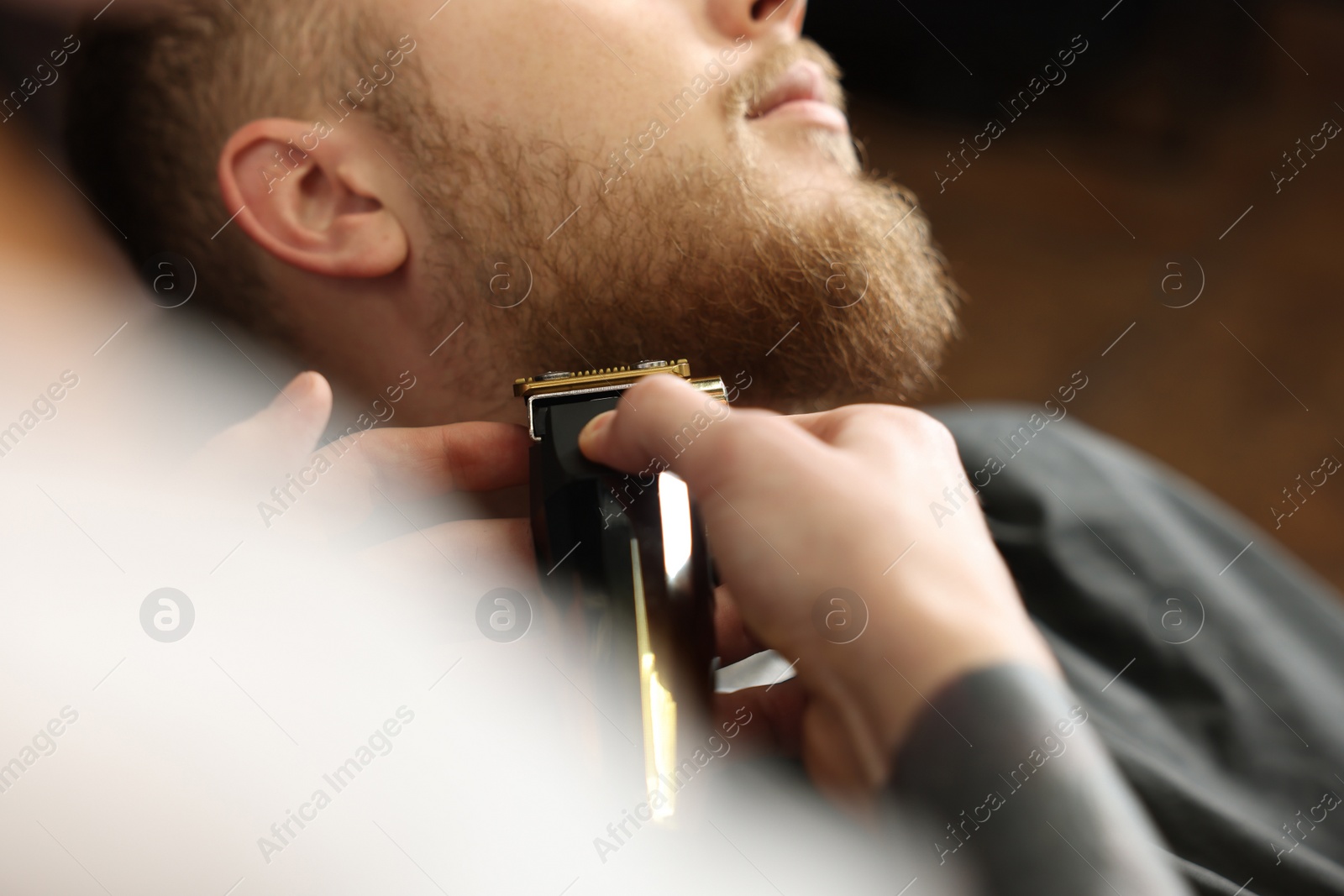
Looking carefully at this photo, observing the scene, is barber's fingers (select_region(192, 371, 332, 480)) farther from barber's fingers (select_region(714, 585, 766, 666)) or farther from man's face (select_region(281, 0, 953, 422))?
barber's fingers (select_region(714, 585, 766, 666))

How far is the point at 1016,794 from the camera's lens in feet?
1.40

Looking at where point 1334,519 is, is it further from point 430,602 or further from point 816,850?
point 430,602

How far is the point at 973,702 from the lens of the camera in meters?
0.43

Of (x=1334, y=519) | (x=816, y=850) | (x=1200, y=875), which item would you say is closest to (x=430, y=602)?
(x=816, y=850)

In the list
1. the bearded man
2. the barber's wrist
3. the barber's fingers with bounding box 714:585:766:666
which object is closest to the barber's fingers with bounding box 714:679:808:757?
the barber's fingers with bounding box 714:585:766:666

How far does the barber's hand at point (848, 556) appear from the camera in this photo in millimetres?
442

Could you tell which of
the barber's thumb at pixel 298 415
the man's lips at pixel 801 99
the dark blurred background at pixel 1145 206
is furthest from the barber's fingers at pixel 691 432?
the dark blurred background at pixel 1145 206

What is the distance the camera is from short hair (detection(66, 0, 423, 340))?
710 mm

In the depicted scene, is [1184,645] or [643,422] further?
[1184,645]

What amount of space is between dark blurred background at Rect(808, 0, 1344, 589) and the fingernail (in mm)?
1158

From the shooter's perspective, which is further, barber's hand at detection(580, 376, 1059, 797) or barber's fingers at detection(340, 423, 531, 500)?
barber's fingers at detection(340, 423, 531, 500)

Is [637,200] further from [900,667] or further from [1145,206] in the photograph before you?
[1145,206]

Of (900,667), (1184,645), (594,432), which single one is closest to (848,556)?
(900,667)

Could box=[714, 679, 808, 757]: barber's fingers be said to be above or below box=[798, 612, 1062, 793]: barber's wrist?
below
